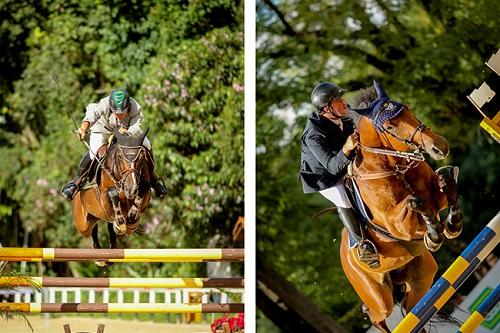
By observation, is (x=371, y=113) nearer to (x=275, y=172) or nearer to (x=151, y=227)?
(x=275, y=172)

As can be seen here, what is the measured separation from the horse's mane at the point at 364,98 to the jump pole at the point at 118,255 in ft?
3.66

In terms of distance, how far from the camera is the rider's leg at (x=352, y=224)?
554 centimetres

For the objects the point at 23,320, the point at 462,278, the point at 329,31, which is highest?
the point at 329,31

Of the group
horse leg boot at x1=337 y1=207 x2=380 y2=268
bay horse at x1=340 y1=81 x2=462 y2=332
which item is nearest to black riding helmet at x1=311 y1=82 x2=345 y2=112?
bay horse at x1=340 y1=81 x2=462 y2=332

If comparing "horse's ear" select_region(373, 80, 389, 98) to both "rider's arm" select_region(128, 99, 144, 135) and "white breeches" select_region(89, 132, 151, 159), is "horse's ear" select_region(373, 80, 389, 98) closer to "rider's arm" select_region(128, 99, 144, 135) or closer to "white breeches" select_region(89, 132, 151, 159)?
"rider's arm" select_region(128, 99, 144, 135)

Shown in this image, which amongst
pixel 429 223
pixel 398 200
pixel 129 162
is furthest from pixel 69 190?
pixel 429 223

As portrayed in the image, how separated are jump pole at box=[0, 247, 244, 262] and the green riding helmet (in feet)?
2.54

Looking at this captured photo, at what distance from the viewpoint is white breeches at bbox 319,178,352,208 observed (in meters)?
5.59

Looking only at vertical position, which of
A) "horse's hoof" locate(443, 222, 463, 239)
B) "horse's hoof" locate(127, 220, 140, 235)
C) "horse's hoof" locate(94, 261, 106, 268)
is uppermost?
"horse's hoof" locate(443, 222, 463, 239)

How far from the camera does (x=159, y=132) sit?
6168 millimetres

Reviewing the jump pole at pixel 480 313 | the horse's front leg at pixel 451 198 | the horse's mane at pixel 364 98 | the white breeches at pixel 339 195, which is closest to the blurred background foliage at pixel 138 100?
the white breeches at pixel 339 195

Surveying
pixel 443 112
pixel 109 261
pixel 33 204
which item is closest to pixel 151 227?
pixel 109 261

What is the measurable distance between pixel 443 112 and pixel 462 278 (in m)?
0.89

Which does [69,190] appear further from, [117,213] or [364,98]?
[364,98]
